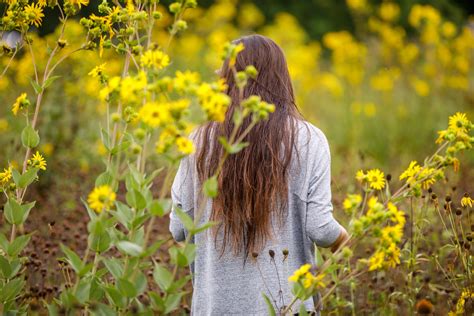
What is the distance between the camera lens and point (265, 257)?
89.9 inches

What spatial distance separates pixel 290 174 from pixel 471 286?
31.1 inches

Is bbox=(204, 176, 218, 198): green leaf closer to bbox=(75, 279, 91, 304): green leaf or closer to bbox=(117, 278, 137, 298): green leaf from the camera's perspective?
bbox=(117, 278, 137, 298): green leaf

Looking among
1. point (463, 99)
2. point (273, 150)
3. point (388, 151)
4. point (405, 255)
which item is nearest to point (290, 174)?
point (273, 150)

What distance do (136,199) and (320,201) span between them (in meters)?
0.64

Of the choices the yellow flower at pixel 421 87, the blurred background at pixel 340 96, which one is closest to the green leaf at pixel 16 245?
the blurred background at pixel 340 96

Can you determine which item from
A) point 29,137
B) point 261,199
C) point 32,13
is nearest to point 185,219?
point 261,199

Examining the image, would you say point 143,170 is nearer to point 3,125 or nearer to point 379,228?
point 379,228

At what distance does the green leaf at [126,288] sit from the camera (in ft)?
6.27

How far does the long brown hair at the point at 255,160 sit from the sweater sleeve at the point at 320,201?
3.3 inches

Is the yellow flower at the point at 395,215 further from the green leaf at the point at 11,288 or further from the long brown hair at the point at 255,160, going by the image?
the green leaf at the point at 11,288

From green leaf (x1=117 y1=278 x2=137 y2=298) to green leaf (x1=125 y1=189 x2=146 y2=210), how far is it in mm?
216

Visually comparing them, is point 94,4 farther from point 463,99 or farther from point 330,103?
point 463,99

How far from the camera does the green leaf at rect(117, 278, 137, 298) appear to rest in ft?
6.27

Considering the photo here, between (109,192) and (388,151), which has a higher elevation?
(388,151)
